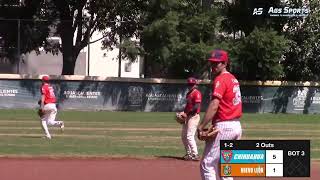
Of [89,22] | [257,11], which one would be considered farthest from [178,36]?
[89,22]

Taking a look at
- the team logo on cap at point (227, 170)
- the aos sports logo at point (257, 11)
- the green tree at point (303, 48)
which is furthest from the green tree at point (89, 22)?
the team logo on cap at point (227, 170)

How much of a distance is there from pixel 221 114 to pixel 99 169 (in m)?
5.25

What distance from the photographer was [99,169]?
12766 mm

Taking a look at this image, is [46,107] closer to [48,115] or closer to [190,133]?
[48,115]

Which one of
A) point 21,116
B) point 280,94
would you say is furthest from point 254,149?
point 280,94

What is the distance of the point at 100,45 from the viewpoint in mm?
43062

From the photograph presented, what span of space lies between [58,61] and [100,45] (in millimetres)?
3963

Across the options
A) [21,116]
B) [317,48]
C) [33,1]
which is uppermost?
[33,1]

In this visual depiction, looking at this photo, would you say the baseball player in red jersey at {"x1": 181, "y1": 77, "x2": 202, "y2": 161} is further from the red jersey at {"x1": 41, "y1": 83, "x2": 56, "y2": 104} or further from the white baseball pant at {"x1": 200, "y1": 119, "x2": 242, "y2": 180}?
the white baseball pant at {"x1": 200, "y1": 119, "x2": 242, "y2": 180}

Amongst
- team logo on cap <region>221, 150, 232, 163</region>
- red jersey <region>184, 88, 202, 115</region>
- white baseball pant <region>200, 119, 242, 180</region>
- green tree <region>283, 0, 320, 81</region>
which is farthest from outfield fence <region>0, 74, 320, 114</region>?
team logo on cap <region>221, 150, 232, 163</region>

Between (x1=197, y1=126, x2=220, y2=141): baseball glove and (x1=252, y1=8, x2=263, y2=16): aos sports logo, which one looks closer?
(x1=197, y1=126, x2=220, y2=141): baseball glove

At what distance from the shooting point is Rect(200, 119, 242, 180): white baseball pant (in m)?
7.98

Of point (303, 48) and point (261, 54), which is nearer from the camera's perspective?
point (261, 54)

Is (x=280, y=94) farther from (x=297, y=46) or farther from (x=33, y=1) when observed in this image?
(x=33, y=1)
